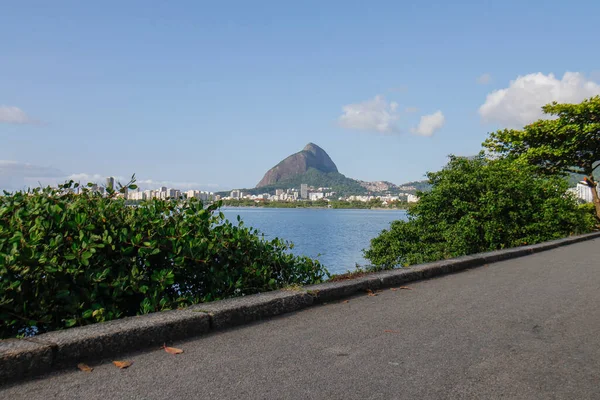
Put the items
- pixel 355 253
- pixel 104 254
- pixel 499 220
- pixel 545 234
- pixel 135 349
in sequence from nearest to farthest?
pixel 135 349, pixel 104 254, pixel 499 220, pixel 545 234, pixel 355 253

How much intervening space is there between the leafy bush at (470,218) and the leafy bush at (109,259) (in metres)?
7.27

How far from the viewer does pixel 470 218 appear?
1211cm

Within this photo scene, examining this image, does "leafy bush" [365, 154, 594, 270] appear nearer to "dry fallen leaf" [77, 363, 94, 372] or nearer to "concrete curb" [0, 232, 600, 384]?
"concrete curb" [0, 232, 600, 384]

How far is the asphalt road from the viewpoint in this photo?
114 inches

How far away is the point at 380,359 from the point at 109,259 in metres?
2.41

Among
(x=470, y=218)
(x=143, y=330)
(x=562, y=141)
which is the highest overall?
(x=562, y=141)

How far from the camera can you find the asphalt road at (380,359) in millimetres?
2906

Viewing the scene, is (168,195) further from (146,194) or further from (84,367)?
(84,367)

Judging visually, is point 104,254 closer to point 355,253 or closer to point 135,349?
point 135,349

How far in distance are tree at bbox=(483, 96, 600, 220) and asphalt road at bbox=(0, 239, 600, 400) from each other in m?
18.0

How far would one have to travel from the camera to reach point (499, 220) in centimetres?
1248

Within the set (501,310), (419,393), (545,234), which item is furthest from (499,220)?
(419,393)

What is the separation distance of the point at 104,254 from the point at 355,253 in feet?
68.5

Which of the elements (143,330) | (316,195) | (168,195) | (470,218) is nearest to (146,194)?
(168,195)
